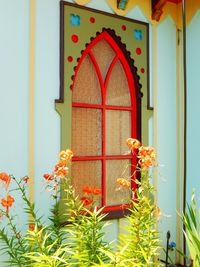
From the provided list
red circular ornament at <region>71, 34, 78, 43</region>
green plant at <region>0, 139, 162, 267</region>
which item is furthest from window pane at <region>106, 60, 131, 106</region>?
green plant at <region>0, 139, 162, 267</region>

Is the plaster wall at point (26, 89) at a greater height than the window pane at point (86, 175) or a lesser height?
greater

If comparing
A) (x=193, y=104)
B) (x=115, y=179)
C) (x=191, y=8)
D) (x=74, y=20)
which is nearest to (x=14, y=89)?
(x=74, y=20)

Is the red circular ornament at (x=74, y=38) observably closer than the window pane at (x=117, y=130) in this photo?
Yes

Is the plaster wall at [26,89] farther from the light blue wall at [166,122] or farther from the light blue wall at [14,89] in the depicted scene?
the light blue wall at [166,122]

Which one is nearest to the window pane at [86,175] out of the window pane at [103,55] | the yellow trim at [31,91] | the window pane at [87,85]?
the yellow trim at [31,91]

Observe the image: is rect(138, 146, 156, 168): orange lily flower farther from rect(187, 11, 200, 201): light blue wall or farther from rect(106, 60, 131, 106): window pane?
rect(187, 11, 200, 201): light blue wall

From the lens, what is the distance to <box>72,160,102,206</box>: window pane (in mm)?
3479

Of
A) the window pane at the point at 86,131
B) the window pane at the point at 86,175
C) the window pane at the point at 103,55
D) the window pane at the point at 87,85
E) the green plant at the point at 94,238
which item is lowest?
the green plant at the point at 94,238

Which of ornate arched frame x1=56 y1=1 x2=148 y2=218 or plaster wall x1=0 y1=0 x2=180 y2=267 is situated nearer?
plaster wall x1=0 y1=0 x2=180 y2=267

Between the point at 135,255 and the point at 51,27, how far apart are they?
6.33 feet

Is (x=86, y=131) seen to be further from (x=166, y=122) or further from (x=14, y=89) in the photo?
(x=166, y=122)

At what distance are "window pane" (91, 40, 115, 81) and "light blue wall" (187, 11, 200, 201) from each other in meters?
0.91

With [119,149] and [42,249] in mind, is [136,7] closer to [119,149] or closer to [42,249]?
[119,149]

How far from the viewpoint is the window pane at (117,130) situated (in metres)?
3.76
